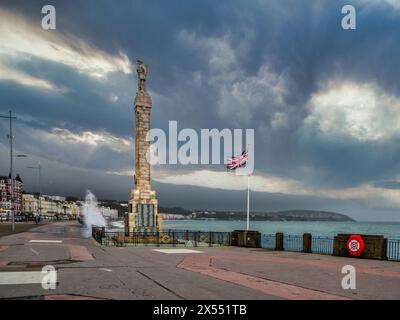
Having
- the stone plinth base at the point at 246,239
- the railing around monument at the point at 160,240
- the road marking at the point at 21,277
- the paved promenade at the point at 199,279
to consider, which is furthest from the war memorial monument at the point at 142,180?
the road marking at the point at 21,277

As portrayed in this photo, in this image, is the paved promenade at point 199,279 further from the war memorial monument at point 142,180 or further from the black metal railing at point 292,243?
the war memorial monument at point 142,180

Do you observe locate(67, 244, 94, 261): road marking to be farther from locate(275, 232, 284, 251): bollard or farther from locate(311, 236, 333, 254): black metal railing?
locate(311, 236, 333, 254): black metal railing

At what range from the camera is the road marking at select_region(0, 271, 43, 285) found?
12344 millimetres

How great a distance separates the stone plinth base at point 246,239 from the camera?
2922 centimetres

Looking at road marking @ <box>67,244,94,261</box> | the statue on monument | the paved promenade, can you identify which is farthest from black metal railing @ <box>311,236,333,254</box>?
the statue on monument

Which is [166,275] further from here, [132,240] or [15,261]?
[132,240]

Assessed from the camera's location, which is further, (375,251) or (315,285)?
(375,251)

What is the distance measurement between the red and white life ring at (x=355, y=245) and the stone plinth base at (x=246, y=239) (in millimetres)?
8286

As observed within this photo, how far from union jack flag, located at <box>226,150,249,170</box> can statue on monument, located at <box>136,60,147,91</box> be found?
15.2 metres

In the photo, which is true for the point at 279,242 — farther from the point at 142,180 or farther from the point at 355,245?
the point at 142,180

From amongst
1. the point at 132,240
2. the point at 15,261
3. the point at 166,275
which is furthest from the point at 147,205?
the point at 166,275

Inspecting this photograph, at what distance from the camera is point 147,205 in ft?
135
